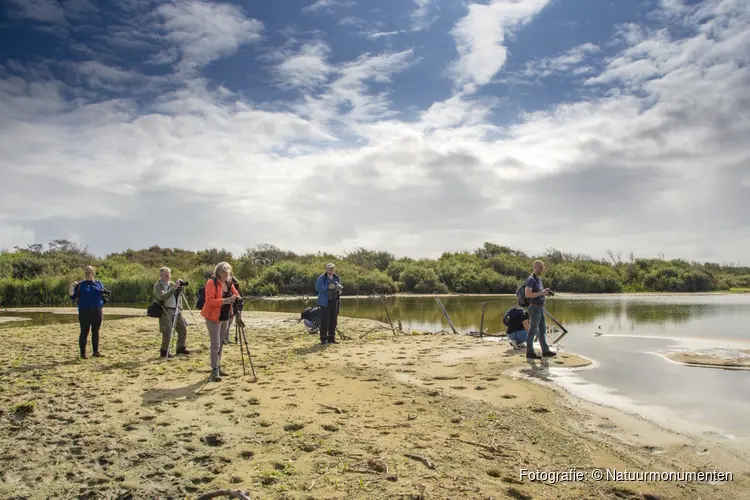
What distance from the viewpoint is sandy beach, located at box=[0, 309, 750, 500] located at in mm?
4422

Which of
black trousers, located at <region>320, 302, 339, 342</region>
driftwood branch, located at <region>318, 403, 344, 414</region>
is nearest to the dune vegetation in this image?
black trousers, located at <region>320, 302, 339, 342</region>

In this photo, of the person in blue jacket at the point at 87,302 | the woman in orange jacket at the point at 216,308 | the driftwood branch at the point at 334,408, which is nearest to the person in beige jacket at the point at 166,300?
the person in blue jacket at the point at 87,302

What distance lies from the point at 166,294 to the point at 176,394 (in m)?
3.62

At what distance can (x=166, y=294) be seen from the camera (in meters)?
10.6

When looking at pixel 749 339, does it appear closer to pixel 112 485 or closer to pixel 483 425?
pixel 483 425

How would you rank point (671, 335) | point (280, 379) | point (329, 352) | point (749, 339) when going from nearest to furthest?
1. point (280, 379)
2. point (329, 352)
3. point (749, 339)
4. point (671, 335)

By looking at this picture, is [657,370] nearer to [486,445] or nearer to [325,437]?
[486,445]

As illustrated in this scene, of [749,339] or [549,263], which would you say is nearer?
[749,339]

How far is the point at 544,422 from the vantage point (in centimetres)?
619

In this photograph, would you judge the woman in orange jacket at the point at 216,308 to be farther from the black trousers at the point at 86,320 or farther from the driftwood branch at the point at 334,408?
the black trousers at the point at 86,320

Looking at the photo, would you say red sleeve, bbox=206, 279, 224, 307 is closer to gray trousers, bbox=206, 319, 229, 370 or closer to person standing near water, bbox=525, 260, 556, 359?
gray trousers, bbox=206, 319, 229, 370

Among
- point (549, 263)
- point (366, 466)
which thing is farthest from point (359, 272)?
point (366, 466)

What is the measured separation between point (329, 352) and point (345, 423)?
5.76 metres

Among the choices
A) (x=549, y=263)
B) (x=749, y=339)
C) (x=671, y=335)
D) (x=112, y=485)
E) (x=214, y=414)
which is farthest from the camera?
(x=549, y=263)
